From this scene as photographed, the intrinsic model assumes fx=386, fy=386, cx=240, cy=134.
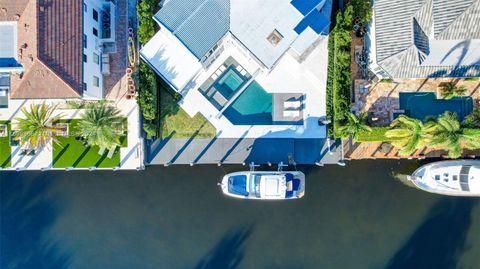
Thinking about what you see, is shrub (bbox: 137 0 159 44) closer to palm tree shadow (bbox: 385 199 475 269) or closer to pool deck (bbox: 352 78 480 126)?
pool deck (bbox: 352 78 480 126)

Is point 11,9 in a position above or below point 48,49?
above

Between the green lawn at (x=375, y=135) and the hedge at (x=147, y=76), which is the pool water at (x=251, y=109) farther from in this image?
the green lawn at (x=375, y=135)

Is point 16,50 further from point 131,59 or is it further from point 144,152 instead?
point 144,152

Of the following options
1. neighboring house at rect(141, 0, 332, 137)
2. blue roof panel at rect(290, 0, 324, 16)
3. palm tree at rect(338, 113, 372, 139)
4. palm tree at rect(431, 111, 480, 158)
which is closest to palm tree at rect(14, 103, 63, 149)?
neighboring house at rect(141, 0, 332, 137)

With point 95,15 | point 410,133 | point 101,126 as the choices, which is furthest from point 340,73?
point 95,15

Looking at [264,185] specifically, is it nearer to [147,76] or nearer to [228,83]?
[228,83]

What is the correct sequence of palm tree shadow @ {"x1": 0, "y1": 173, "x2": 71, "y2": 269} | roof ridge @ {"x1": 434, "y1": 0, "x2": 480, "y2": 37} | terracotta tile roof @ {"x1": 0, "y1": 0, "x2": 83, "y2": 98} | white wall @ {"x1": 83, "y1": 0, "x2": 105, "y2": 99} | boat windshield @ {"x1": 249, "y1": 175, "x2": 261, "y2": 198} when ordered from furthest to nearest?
palm tree shadow @ {"x1": 0, "y1": 173, "x2": 71, "y2": 269}
boat windshield @ {"x1": 249, "y1": 175, "x2": 261, "y2": 198}
white wall @ {"x1": 83, "y1": 0, "x2": 105, "y2": 99}
terracotta tile roof @ {"x1": 0, "y1": 0, "x2": 83, "y2": 98}
roof ridge @ {"x1": 434, "y1": 0, "x2": 480, "y2": 37}

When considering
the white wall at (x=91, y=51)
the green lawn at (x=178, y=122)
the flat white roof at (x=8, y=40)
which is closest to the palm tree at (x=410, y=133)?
the green lawn at (x=178, y=122)
